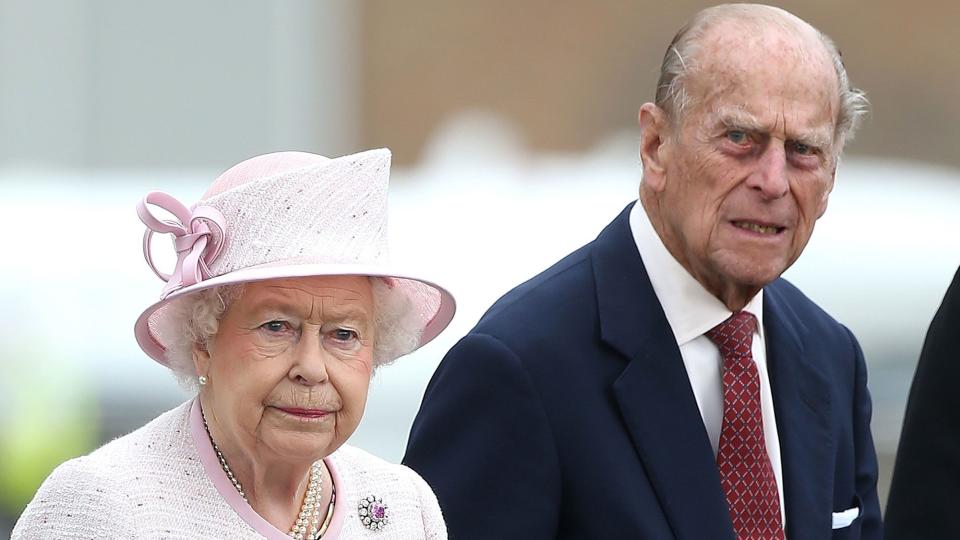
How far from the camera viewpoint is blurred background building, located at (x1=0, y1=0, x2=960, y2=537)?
34.6 ft

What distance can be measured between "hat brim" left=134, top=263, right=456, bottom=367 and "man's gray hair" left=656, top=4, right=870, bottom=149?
2.48 ft

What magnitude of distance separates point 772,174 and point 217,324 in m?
1.16

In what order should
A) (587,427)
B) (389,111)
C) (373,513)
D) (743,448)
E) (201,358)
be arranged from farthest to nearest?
(389,111), (743,448), (587,427), (373,513), (201,358)

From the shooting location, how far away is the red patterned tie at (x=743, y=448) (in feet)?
12.4

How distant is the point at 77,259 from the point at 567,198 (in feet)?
8.51

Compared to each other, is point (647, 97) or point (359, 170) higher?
point (359, 170)

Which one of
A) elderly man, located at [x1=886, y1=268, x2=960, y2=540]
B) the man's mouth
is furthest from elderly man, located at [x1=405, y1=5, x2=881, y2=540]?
elderly man, located at [x1=886, y1=268, x2=960, y2=540]

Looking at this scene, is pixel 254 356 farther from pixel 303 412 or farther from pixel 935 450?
pixel 935 450

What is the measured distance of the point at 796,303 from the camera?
4.25 meters

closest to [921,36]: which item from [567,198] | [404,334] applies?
[567,198]

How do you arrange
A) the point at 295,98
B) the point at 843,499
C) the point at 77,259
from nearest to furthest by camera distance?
the point at 843,499 < the point at 77,259 < the point at 295,98

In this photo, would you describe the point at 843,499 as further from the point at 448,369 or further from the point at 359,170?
the point at 359,170

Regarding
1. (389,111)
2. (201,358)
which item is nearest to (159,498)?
(201,358)

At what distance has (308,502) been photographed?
10.7 ft
